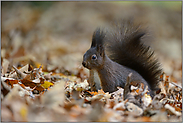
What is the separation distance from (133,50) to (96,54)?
2.60ft

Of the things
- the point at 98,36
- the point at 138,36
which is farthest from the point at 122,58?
the point at 98,36

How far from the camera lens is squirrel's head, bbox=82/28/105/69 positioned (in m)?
3.38

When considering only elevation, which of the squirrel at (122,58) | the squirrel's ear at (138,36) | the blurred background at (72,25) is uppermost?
the blurred background at (72,25)

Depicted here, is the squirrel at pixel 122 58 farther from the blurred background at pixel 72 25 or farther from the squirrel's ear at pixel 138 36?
the blurred background at pixel 72 25

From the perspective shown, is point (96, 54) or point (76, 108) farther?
point (96, 54)

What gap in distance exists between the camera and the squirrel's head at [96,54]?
3.38 metres

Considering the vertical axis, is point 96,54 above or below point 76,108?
above

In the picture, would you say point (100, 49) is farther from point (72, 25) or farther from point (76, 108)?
point (72, 25)

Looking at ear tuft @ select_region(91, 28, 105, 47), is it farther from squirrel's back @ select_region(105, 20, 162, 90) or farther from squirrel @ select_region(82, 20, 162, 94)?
squirrel's back @ select_region(105, 20, 162, 90)

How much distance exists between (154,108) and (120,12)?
325 inches

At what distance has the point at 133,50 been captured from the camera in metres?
3.89

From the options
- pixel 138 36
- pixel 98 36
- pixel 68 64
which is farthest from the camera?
pixel 68 64

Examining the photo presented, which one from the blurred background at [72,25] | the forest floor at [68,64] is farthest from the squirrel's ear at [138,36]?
the blurred background at [72,25]

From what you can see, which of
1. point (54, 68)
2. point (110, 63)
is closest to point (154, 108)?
point (110, 63)
